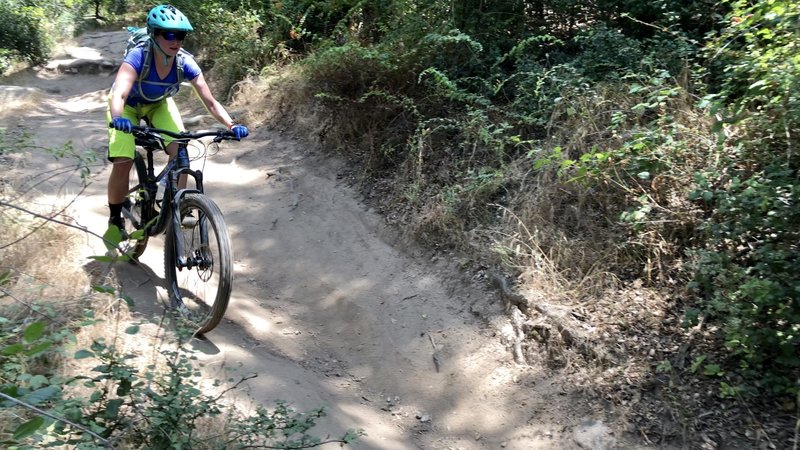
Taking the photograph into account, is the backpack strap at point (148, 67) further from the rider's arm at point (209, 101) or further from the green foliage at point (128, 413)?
the green foliage at point (128, 413)

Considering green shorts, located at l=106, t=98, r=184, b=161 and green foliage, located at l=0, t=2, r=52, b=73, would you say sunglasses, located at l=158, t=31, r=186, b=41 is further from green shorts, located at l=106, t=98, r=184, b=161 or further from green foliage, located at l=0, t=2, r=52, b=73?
green foliage, located at l=0, t=2, r=52, b=73

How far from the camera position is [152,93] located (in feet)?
15.3

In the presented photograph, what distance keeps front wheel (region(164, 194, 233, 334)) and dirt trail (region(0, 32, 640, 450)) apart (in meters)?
0.20

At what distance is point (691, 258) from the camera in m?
4.36

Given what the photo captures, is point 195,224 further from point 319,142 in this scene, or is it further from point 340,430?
point 319,142

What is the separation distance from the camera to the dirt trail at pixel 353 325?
4.07m

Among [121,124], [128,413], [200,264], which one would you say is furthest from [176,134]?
[128,413]

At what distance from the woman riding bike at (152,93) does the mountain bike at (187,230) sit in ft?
0.45

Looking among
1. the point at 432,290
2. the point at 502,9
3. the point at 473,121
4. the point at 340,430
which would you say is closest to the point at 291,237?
the point at 432,290

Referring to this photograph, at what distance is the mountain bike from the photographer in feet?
13.7

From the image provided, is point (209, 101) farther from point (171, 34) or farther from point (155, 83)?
point (171, 34)

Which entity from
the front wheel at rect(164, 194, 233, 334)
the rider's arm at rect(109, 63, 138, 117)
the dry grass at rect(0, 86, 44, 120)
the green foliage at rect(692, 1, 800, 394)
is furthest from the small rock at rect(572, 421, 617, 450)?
the dry grass at rect(0, 86, 44, 120)

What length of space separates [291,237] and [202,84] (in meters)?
2.04

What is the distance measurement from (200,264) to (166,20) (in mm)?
1739
